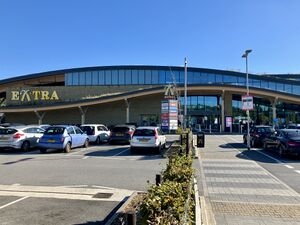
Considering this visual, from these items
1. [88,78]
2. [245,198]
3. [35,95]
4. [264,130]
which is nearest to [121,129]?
[264,130]

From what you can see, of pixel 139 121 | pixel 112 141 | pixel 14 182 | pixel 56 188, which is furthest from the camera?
pixel 139 121

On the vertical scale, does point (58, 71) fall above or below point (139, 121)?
above

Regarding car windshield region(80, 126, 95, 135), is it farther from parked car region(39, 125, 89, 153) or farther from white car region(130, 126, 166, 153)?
white car region(130, 126, 166, 153)

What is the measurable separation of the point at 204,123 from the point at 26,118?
27.8 m

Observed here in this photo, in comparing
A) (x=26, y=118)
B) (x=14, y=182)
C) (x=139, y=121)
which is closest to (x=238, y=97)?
(x=139, y=121)

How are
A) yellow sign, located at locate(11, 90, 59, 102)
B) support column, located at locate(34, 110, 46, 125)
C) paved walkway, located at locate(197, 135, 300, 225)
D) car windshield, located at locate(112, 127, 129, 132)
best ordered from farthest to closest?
yellow sign, located at locate(11, 90, 59, 102) → support column, located at locate(34, 110, 46, 125) → car windshield, located at locate(112, 127, 129, 132) → paved walkway, located at locate(197, 135, 300, 225)

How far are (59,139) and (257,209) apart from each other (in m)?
13.6

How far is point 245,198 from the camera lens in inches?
316

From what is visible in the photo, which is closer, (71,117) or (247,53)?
(247,53)

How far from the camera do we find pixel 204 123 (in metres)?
49.4

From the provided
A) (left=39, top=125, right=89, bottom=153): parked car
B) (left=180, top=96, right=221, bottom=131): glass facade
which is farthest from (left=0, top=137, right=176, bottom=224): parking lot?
(left=180, top=96, right=221, bottom=131): glass facade

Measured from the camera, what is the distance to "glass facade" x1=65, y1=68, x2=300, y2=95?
2188 inches

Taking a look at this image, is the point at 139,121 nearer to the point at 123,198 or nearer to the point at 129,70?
the point at 129,70

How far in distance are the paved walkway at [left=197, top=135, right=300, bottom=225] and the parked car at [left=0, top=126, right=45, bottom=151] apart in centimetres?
1156
